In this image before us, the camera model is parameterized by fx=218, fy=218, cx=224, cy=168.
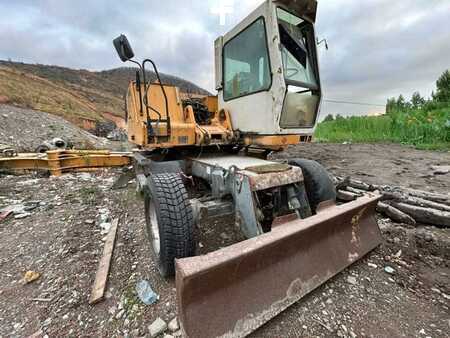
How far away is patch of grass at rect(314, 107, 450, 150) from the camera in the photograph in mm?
8109

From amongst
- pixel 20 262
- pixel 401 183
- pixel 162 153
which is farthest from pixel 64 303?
pixel 401 183

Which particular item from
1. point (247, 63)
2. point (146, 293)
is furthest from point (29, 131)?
point (146, 293)

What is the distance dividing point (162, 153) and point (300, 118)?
184cm

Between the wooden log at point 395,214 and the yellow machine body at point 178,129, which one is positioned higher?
the yellow machine body at point 178,129

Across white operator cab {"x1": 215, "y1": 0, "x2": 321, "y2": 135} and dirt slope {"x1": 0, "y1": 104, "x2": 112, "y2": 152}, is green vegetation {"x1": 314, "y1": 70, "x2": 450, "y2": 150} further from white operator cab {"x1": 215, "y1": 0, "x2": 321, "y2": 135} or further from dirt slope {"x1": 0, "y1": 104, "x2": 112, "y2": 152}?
dirt slope {"x1": 0, "y1": 104, "x2": 112, "y2": 152}

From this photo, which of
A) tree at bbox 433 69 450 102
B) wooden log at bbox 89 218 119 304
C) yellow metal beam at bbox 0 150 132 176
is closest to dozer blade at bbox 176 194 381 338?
wooden log at bbox 89 218 119 304

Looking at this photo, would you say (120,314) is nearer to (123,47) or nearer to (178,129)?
(178,129)

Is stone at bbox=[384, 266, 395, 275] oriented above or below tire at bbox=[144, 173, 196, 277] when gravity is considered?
below

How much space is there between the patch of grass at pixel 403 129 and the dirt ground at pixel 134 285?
7.90 m

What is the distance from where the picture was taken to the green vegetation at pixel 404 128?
8.18 metres

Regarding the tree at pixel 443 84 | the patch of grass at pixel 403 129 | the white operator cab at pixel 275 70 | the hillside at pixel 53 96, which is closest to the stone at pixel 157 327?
the white operator cab at pixel 275 70

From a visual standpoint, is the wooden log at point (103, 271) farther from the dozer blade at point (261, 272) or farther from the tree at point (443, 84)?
the tree at point (443, 84)

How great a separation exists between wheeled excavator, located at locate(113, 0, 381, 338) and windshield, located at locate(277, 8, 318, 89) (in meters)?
0.01

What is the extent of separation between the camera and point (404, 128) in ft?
31.8
